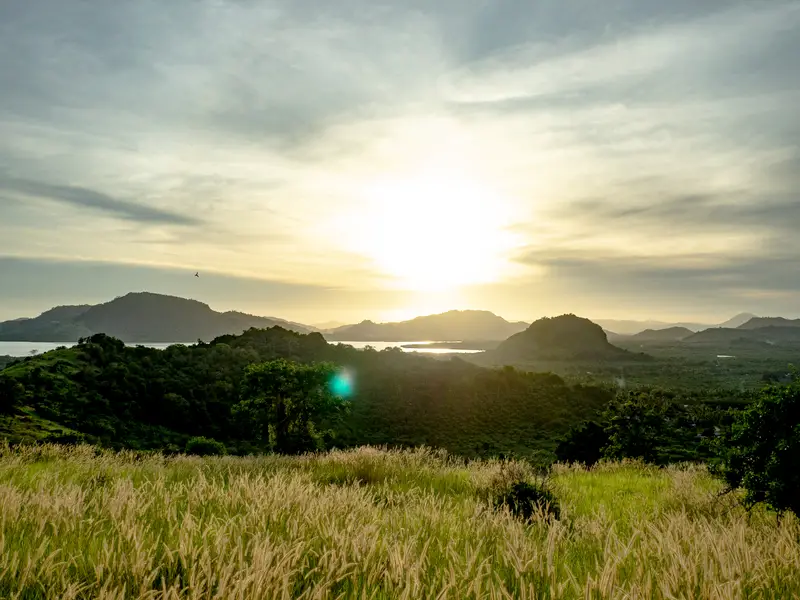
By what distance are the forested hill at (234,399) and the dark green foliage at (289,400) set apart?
20.8m

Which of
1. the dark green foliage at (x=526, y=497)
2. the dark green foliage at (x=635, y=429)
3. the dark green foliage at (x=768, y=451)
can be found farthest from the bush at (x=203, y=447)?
the dark green foliage at (x=768, y=451)

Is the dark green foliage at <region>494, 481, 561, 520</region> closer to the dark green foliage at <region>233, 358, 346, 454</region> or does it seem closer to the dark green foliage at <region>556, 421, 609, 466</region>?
the dark green foliage at <region>233, 358, 346, 454</region>

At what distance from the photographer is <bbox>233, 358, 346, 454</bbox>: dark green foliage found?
31172mm

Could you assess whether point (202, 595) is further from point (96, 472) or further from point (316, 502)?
point (96, 472)

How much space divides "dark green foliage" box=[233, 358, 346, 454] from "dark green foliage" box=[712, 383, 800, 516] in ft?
82.7

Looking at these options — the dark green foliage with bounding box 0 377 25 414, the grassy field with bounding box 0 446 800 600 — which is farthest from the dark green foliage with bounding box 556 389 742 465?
the dark green foliage with bounding box 0 377 25 414

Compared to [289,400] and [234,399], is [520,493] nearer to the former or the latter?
[289,400]

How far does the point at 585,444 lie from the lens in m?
41.2

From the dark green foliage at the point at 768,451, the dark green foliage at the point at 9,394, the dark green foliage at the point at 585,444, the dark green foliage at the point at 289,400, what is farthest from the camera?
the dark green foliage at the point at 9,394

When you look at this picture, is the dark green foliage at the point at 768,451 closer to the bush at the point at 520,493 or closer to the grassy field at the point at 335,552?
the grassy field at the point at 335,552

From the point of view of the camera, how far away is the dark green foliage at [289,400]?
31.2 metres

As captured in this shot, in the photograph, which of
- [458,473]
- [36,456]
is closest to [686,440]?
[458,473]

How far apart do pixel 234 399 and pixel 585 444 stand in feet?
183

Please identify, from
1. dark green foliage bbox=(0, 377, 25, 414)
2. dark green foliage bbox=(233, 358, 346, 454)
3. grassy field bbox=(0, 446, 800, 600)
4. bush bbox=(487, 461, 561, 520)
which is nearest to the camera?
grassy field bbox=(0, 446, 800, 600)
